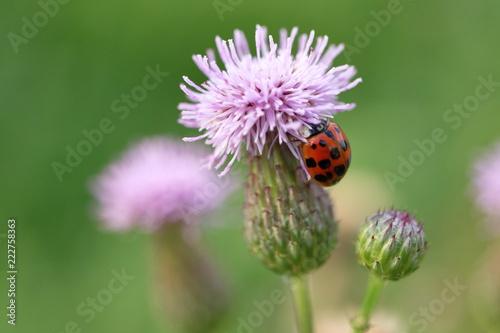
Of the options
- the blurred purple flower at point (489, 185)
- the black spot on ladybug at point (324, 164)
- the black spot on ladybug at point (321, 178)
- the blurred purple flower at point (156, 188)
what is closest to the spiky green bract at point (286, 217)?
the black spot on ladybug at point (321, 178)

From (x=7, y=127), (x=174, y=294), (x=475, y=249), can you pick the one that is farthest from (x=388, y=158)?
(x=7, y=127)

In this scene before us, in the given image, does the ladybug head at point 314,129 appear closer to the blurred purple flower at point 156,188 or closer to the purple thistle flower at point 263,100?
the purple thistle flower at point 263,100

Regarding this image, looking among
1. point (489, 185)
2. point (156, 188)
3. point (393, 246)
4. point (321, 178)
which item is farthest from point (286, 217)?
point (489, 185)

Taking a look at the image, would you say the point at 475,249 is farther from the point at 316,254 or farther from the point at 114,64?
the point at 114,64

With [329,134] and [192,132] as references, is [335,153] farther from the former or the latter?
[192,132]

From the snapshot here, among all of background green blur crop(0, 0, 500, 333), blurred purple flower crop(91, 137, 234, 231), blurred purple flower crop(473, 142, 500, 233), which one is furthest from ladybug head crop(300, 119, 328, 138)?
background green blur crop(0, 0, 500, 333)

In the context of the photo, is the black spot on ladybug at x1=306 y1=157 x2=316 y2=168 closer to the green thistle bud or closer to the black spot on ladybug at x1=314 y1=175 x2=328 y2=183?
the black spot on ladybug at x1=314 y1=175 x2=328 y2=183

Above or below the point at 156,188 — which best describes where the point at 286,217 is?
below
